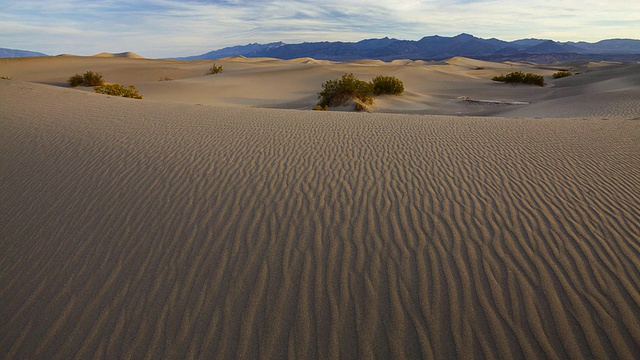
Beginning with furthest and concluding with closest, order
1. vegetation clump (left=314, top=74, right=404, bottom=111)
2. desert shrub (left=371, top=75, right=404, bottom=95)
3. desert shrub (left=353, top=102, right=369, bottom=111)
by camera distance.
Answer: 1. desert shrub (left=371, top=75, right=404, bottom=95)
2. vegetation clump (left=314, top=74, right=404, bottom=111)
3. desert shrub (left=353, top=102, right=369, bottom=111)

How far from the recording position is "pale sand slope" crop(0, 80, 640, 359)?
8.82 feet

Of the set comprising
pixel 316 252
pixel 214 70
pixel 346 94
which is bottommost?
pixel 316 252

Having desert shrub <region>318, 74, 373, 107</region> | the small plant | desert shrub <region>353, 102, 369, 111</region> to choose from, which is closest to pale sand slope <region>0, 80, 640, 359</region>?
desert shrub <region>353, 102, 369, 111</region>

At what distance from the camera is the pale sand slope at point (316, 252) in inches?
106

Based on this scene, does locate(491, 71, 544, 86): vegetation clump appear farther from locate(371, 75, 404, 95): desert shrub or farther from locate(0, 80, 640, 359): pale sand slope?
locate(0, 80, 640, 359): pale sand slope

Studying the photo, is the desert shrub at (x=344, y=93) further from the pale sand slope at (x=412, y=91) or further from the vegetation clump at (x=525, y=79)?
the vegetation clump at (x=525, y=79)

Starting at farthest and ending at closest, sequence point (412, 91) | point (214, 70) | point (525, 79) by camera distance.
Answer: point (214, 70) → point (525, 79) → point (412, 91)

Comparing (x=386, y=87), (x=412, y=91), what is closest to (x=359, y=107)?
(x=386, y=87)

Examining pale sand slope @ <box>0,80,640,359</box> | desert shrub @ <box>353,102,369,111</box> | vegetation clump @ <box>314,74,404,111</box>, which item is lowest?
pale sand slope @ <box>0,80,640,359</box>

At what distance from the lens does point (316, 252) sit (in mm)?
3496

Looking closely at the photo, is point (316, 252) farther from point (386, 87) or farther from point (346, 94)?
point (386, 87)

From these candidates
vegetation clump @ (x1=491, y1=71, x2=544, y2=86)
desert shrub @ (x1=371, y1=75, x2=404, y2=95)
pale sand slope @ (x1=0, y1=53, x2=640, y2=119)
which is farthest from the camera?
vegetation clump @ (x1=491, y1=71, x2=544, y2=86)

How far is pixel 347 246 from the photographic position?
3.56 meters

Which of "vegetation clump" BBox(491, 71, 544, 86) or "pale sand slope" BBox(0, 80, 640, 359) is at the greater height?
"vegetation clump" BBox(491, 71, 544, 86)
